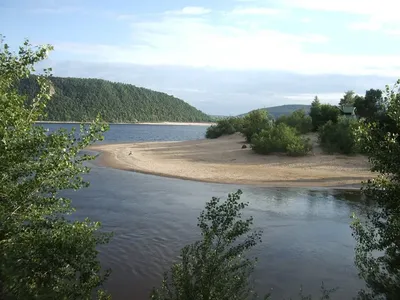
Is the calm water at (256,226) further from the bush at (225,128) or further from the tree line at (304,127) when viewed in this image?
the bush at (225,128)

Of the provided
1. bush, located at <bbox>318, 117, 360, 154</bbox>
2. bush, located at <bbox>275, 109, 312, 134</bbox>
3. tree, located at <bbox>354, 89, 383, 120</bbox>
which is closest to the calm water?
bush, located at <bbox>318, 117, 360, 154</bbox>

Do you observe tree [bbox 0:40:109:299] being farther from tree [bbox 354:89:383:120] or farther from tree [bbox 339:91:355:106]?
tree [bbox 339:91:355:106]

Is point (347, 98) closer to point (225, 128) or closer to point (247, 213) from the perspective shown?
point (225, 128)

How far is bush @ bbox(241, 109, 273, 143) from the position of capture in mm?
62812

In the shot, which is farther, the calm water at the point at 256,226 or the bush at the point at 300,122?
the bush at the point at 300,122

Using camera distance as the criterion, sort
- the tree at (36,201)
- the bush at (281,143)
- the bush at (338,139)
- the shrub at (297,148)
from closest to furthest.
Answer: the tree at (36,201) < the bush at (338,139) < the shrub at (297,148) < the bush at (281,143)

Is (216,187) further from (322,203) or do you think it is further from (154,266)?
(154,266)

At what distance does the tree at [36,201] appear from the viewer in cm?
600

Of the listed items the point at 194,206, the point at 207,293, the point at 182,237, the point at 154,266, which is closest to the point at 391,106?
the point at 207,293

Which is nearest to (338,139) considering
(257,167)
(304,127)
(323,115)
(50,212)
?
(257,167)

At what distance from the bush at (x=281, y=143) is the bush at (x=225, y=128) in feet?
108

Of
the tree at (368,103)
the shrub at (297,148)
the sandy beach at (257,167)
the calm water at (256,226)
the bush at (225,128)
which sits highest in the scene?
the tree at (368,103)

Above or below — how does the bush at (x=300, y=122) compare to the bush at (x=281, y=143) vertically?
above

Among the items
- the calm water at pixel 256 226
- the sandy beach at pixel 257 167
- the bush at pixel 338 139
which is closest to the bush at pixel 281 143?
the sandy beach at pixel 257 167
